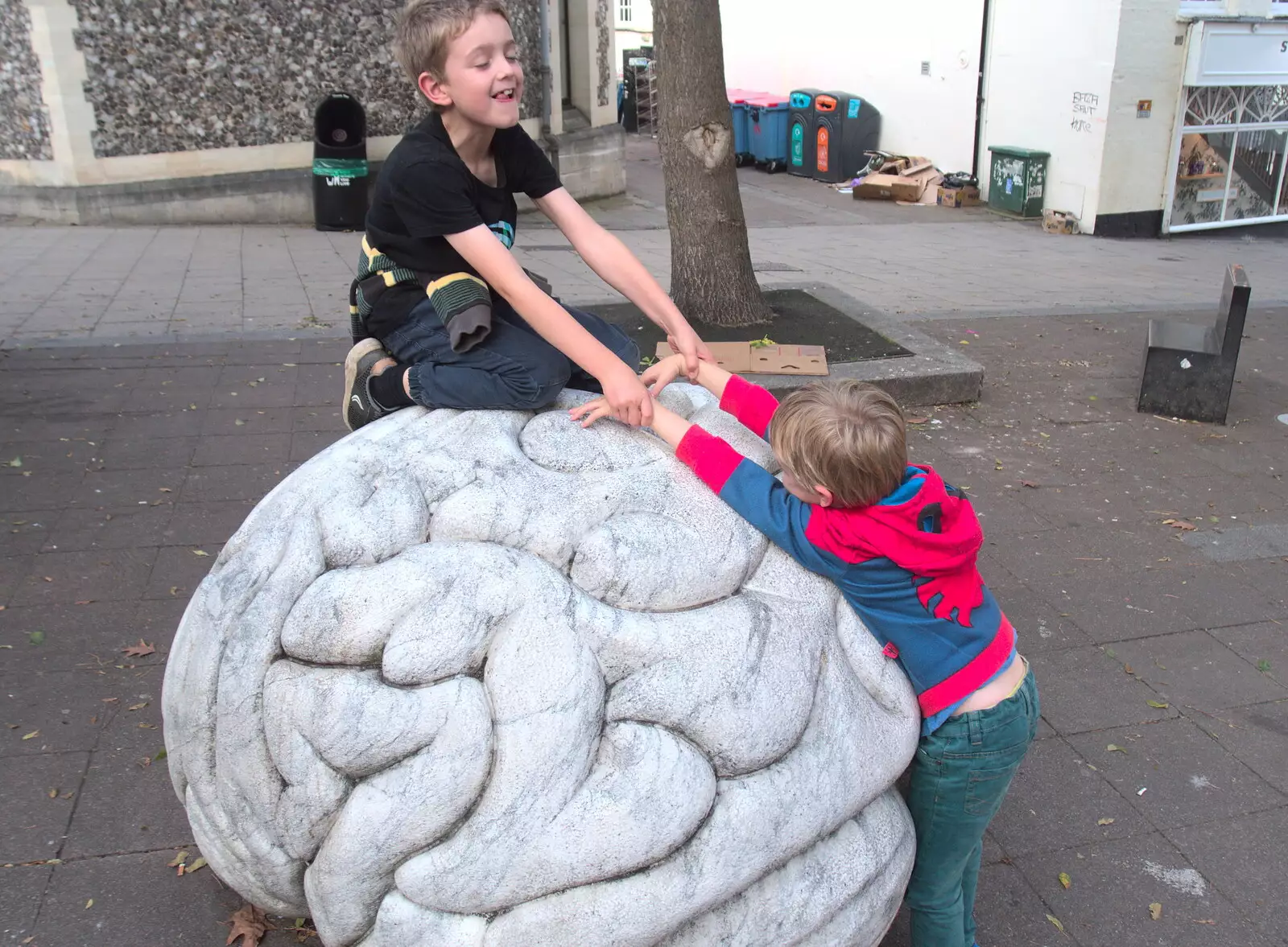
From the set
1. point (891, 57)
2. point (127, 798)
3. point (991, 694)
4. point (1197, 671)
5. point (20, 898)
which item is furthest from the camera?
point (891, 57)

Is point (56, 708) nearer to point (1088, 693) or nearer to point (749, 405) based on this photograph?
point (749, 405)

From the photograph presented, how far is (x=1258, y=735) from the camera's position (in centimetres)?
382

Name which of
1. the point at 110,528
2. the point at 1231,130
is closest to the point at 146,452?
the point at 110,528

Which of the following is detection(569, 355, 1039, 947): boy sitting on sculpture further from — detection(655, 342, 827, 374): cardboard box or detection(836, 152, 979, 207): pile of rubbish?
detection(836, 152, 979, 207): pile of rubbish

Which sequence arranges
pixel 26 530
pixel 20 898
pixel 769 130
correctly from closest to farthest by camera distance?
1. pixel 20 898
2. pixel 26 530
3. pixel 769 130

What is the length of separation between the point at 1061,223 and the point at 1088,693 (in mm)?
12810

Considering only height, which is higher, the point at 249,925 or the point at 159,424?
the point at 159,424

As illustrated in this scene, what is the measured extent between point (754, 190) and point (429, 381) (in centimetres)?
1689

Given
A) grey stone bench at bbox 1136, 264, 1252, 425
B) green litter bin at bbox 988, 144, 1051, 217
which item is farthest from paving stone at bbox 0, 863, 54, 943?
green litter bin at bbox 988, 144, 1051, 217

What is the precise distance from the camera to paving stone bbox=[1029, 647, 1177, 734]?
3.88 m

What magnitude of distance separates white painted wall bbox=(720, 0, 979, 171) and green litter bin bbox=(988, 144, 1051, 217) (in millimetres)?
1313

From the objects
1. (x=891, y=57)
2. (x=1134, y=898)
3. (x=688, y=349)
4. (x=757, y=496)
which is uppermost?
(x=891, y=57)

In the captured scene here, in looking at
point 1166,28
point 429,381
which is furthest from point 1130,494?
point 1166,28

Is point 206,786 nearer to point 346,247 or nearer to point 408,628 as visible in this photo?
point 408,628
